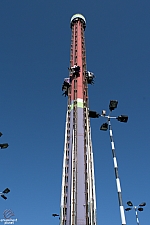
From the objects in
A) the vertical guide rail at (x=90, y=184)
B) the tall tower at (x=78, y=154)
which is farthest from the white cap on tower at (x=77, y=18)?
the vertical guide rail at (x=90, y=184)

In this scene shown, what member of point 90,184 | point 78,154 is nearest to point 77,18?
point 78,154

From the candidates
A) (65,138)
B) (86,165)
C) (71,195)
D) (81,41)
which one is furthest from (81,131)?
(81,41)

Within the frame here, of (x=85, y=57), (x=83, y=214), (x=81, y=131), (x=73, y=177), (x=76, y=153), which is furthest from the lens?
(x=85, y=57)

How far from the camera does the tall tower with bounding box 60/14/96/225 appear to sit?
36.0 m

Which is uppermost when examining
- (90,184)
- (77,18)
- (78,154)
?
(77,18)

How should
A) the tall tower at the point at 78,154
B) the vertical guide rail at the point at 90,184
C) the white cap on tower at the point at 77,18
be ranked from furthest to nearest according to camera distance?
the white cap on tower at the point at 77,18
the tall tower at the point at 78,154
the vertical guide rail at the point at 90,184

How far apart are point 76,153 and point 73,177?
4219 millimetres

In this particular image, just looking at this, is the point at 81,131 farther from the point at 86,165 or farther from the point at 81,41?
the point at 81,41

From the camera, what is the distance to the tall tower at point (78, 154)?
36.0m

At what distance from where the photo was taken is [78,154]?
136 ft

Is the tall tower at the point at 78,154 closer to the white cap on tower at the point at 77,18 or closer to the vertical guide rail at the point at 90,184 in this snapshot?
the vertical guide rail at the point at 90,184

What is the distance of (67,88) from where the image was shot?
53000 millimetres

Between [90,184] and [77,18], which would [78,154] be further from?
[77,18]

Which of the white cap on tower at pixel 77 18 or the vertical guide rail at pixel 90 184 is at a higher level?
the white cap on tower at pixel 77 18
